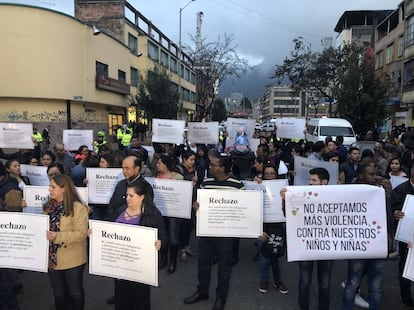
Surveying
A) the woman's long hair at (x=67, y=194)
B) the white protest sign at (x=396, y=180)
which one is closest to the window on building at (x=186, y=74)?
the white protest sign at (x=396, y=180)

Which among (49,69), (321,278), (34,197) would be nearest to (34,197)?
(34,197)

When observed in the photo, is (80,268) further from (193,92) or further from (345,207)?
(193,92)

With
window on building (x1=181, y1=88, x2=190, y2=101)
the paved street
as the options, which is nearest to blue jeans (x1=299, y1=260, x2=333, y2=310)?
→ the paved street

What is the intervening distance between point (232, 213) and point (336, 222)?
45.9 inches

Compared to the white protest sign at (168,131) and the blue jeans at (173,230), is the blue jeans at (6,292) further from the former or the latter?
the white protest sign at (168,131)

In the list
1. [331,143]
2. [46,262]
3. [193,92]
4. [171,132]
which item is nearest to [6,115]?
[171,132]

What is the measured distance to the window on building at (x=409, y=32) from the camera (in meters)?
33.3

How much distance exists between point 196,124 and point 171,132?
0.85 m

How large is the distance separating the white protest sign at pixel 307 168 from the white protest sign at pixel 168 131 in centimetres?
405

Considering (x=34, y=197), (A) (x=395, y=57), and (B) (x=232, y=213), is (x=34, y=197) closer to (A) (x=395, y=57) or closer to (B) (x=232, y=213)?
(B) (x=232, y=213)

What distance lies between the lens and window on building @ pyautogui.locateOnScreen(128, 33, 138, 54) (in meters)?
41.7

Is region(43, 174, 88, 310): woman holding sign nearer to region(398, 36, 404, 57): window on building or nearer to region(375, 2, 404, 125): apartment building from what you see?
region(375, 2, 404, 125): apartment building

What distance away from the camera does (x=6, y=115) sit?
26562 mm

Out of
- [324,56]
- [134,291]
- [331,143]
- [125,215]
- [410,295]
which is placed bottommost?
[410,295]
